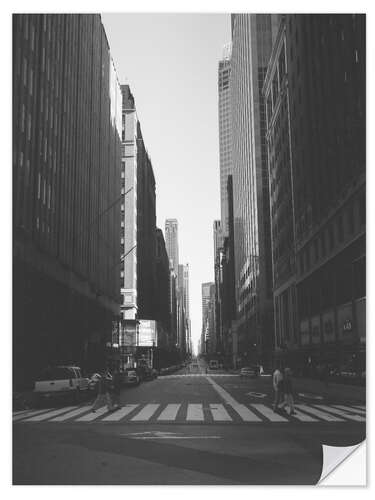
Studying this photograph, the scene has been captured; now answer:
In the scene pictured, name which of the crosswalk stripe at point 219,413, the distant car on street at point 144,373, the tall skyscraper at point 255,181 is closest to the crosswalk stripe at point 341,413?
the crosswalk stripe at point 219,413

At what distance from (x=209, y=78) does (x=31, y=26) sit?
5.56m

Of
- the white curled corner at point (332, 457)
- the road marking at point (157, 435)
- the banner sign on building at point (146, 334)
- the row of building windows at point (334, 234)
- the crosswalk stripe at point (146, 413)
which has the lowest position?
the banner sign on building at point (146, 334)

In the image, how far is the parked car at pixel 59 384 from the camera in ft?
81.4

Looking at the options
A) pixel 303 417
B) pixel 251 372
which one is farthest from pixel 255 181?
pixel 303 417

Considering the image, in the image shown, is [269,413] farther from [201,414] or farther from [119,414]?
[119,414]

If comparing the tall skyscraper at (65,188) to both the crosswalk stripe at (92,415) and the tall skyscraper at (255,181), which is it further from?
the tall skyscraper at (255,181)

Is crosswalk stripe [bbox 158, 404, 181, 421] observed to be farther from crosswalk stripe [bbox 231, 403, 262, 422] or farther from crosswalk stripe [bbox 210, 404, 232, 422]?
crosswalk stripe [bbox 231, 403, 262, 422]

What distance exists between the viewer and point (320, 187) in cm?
4372

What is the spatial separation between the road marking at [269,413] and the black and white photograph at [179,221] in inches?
3.6

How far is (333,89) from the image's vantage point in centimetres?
2902

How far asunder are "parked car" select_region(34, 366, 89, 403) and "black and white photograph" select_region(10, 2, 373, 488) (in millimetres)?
109
